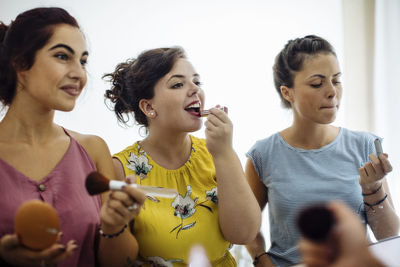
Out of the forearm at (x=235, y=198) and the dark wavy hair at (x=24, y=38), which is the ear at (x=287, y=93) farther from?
the dark wavy hair at (x=24, y=38)

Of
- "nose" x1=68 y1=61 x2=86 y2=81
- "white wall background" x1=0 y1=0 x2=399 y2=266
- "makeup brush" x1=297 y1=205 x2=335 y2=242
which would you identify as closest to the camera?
"makeup brush" x1=297 y1=205 x2=335 y2=242

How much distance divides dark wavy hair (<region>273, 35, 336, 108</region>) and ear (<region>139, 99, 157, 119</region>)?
434 millimetres

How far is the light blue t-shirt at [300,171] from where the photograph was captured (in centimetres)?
98

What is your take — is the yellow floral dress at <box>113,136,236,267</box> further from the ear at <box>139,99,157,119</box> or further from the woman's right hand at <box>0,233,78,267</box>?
the woman's right hand at <box>0,233,78,267</box>

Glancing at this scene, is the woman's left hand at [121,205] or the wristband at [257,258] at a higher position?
the woman's left hand at [121,205]

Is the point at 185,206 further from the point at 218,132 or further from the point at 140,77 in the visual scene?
the point at 140,77

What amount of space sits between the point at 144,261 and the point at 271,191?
1.39 ft

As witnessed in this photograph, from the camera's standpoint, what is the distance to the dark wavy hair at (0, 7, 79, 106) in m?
0.68

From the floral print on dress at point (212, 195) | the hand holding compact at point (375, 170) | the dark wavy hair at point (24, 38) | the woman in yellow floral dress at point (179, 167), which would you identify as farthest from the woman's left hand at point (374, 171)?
the dark wavy hair at point (24, 38)

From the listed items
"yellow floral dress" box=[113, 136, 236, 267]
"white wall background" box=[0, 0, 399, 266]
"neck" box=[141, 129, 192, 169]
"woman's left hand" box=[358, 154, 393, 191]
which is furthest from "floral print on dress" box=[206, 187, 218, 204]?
"white wall background" box=[0, 0, 399, 266]

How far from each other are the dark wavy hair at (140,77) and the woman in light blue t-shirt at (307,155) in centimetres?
36

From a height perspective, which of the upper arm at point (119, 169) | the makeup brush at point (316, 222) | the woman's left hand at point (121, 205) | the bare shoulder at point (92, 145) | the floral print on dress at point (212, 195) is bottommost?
the floral print on dress at point (212, 195)

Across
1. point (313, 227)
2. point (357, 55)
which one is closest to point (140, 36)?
point (357, 55)

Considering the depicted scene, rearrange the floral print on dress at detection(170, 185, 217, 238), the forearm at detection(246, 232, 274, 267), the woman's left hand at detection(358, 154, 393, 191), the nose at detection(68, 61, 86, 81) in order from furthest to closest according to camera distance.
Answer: the forearm at detection(246, 232, 274, 267), the floral print on dress at detection(170, 185, 217, 238), the woman's left hand at detection(358, 154, 393, 191), the nose at detection(68, 61, 86, 81)
